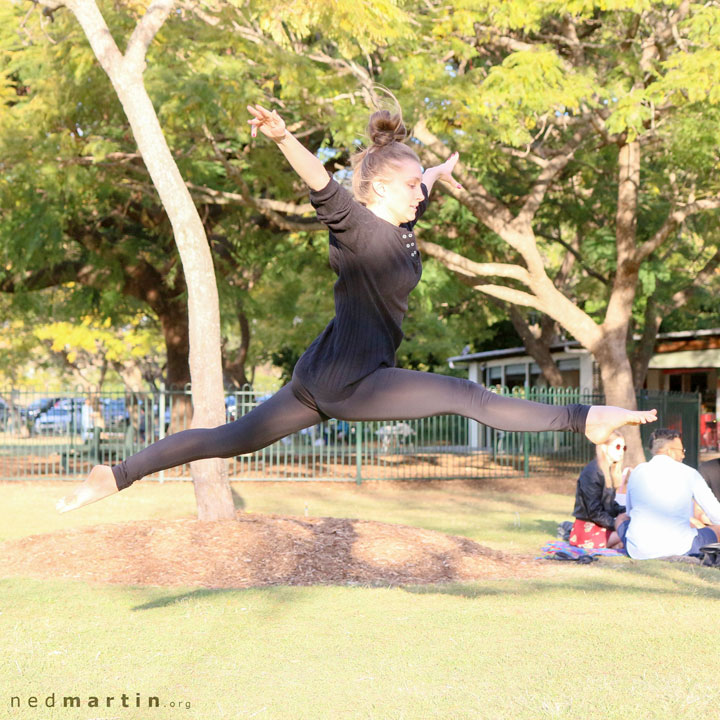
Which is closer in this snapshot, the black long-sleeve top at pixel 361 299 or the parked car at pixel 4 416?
the black long-sleeve top at pixel 361 299

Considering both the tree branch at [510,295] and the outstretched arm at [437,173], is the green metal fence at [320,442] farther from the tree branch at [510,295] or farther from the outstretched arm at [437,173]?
the outstretched arm at [437,173]

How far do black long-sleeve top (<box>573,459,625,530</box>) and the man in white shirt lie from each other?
508mm

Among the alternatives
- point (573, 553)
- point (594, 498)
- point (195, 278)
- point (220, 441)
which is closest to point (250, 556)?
point (195, 278)

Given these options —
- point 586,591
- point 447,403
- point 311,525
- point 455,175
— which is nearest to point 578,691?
point 447,403

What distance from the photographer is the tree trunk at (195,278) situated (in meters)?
10.6

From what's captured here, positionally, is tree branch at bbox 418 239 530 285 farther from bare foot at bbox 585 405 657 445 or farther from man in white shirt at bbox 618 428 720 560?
bare foot at bbox 585 405 657 445

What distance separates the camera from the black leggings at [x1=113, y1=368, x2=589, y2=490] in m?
3.94

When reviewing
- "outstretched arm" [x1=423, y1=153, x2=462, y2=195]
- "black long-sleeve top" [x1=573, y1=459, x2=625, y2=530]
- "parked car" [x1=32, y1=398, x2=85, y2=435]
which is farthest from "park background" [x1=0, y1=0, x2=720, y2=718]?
"parked car" [x1=32, y1=398, x2=85, y2=435]

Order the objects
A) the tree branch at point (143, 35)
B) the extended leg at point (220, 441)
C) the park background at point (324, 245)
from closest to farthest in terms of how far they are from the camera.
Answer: the extended leg at point (220, 441) < the park background at point (324, 245) < the tree branch at point (143, 35)

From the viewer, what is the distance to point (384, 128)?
424 cm

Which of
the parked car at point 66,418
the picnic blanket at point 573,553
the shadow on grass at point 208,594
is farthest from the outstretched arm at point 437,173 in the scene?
the parked car at point 66,418

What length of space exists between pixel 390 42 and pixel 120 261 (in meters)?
9.52

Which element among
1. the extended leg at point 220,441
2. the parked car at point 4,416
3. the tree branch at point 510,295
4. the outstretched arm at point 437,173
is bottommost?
the extended leg at point 220,441

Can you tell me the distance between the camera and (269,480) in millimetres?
20422
